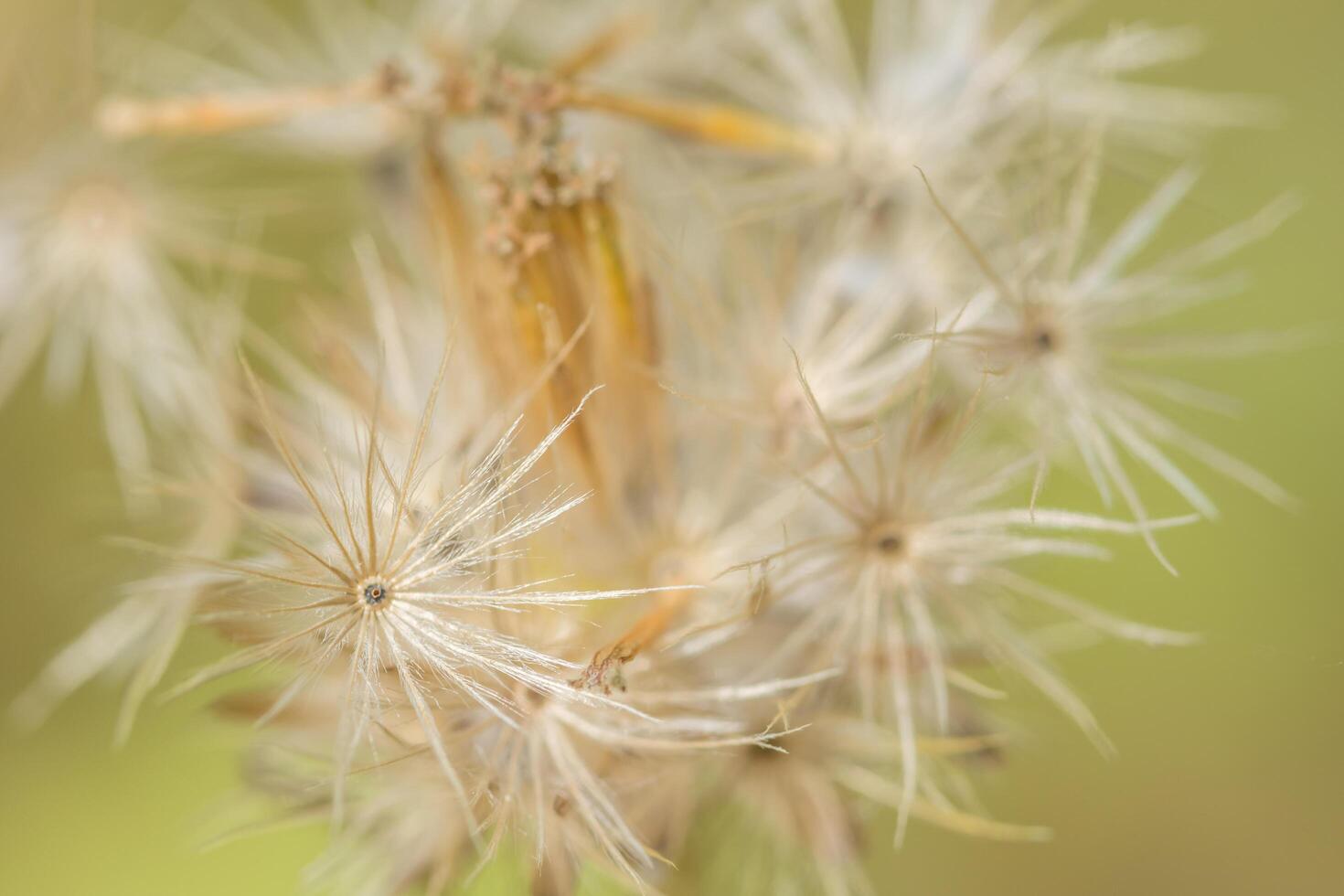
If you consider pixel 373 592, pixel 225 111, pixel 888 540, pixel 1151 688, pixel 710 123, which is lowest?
pixel 373 592

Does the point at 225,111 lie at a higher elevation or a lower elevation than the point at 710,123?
lower

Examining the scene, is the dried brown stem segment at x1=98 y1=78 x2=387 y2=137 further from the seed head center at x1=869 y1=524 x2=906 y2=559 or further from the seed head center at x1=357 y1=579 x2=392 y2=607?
the seed head center at x1=869 y1=524 x2=906 y2=559

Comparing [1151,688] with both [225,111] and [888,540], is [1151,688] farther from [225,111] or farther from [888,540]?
[225,111]

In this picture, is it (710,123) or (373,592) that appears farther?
(710,123)

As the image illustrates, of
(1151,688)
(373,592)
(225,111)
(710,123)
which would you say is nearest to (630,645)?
(373,592)

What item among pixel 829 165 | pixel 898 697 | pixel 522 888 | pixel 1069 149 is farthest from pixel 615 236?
pixel 522 888

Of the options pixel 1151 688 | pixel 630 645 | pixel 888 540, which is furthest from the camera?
pixel 1151 688

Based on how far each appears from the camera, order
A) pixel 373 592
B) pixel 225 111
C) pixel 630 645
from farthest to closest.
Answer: pixel 225 111 → pixel 630 645 → pixel 373 592

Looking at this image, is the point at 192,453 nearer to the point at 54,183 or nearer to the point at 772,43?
the point at 54,183

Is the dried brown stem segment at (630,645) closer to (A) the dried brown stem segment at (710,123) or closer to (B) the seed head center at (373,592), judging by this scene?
(B) the seed head center at (373,592)
